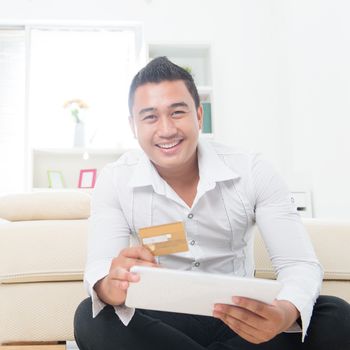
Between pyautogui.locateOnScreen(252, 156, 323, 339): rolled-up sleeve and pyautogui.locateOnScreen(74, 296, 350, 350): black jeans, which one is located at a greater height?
pyautogui.locateOnScreen(252, 156, 323, 339): rolled-up sleeve

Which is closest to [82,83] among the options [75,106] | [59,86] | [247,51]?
[59,86]

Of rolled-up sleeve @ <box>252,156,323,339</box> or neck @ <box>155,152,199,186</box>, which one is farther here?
neck @ <box>155,152,199,186</box>

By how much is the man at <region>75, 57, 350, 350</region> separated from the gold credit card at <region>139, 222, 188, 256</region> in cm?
15

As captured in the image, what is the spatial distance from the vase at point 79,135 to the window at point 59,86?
0.07m

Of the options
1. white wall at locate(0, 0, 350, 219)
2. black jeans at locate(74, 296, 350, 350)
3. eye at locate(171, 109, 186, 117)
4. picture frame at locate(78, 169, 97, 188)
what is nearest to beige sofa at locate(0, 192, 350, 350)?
black jeans at locate(74, 296, 350, 350)

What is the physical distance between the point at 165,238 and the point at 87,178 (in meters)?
2.98

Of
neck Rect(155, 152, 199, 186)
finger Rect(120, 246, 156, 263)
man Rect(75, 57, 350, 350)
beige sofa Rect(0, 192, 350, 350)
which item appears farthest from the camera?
beige sofa Rect(0, 192, 350, 350)

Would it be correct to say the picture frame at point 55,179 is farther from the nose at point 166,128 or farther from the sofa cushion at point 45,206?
the nose at point 166,128

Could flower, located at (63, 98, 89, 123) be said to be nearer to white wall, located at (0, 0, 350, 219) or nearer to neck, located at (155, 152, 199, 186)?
white wall, located at (0, 0, 350, 219)

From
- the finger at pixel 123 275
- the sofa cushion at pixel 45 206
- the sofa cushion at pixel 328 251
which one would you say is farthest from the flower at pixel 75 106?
the finger at pixel 123 275

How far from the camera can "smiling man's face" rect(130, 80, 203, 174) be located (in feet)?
3.79

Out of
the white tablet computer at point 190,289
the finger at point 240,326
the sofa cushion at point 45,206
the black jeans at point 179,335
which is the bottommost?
the black jeans at point 179,335

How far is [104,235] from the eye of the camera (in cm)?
115

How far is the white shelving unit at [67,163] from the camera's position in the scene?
150 inches
